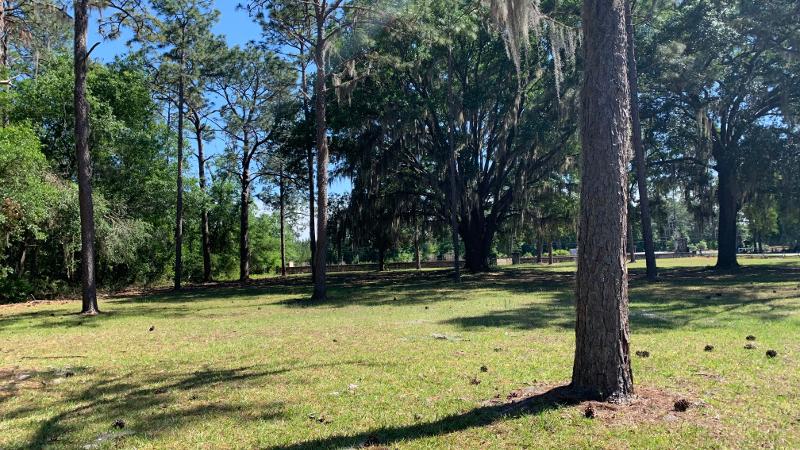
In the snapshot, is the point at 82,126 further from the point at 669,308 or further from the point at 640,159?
the point at 640,159

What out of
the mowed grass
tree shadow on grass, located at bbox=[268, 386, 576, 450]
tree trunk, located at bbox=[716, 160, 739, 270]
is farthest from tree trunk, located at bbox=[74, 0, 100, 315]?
tree trunk, located at bbox=[716, 160, 739, 270]

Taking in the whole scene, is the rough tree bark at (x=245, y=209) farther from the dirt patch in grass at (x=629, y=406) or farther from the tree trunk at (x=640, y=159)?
the dirt patch in grass at (x=629, y=406)

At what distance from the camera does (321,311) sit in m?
12.5

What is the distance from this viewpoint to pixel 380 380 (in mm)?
5250

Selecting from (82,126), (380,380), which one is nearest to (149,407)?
(380,380)

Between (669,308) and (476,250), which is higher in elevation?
(476,250)

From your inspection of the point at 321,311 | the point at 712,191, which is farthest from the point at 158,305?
the point at 712,191

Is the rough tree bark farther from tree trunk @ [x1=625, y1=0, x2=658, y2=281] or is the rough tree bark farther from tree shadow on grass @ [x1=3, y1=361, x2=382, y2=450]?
tree shadow on grass @ [x1=3, y1=361, x2=382, y2=450]

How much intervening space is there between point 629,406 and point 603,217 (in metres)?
1.44

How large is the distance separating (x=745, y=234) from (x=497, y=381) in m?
83.9

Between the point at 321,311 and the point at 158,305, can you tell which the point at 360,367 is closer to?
the point at 321,311

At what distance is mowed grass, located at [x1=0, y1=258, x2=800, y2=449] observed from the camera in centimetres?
364

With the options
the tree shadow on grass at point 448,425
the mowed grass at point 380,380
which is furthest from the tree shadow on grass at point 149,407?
the tree shadow on grass at point 448,425

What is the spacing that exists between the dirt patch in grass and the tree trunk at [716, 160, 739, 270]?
21004mm
